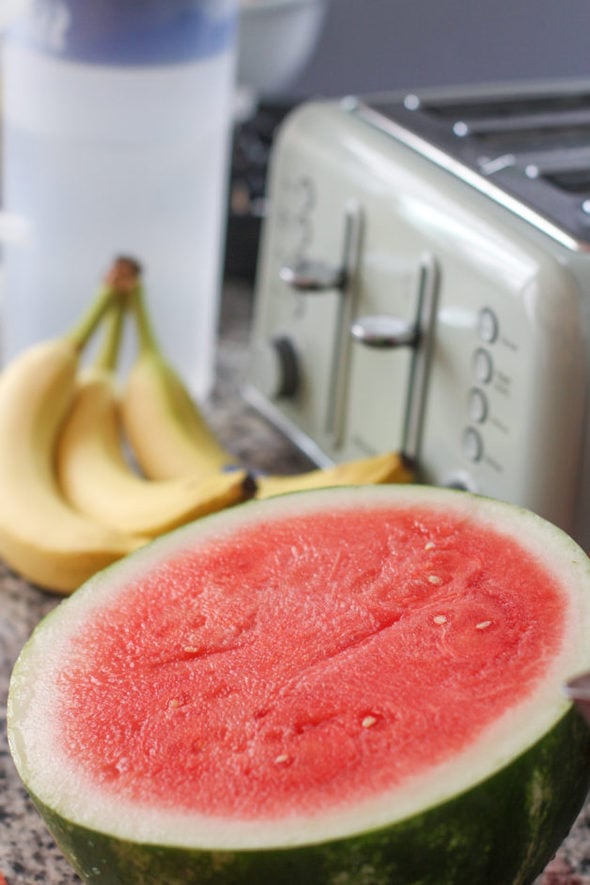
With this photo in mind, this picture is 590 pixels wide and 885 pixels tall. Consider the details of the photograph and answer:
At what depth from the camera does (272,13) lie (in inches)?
51.9

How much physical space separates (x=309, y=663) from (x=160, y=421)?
0.44 m

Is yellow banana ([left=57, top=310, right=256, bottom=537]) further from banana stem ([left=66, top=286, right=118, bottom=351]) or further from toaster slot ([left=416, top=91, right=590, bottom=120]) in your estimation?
toaster slot ([left=416, top=91, right=590, bottom=120])

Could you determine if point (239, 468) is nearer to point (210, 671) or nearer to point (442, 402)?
point (442, 402)

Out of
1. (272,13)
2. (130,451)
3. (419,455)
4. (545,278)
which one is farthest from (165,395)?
(272,13)

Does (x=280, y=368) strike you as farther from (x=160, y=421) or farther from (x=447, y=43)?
(x=447, y=43)

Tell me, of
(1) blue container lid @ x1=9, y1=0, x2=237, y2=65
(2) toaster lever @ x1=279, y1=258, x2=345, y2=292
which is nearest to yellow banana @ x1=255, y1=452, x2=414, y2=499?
(2) toaster lever @ x1=279, y1=258, x2=345, y2=292

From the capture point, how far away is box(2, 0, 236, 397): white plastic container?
104 centimetres

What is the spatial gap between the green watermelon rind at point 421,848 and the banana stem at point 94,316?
0.52 meters

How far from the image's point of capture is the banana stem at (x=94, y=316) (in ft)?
3.36

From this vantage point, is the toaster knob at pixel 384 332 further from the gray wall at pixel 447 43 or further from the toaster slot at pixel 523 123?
the gray wall at pixel 447 43

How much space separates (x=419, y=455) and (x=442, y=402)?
0.17 ft

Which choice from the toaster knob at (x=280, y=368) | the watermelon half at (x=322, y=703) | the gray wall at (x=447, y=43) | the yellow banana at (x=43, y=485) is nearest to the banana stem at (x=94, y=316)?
the yellow banana at (x=43, y=485)

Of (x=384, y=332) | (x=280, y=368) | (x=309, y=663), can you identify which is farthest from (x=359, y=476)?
(x=309, y=663)

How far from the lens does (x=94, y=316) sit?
103cm
